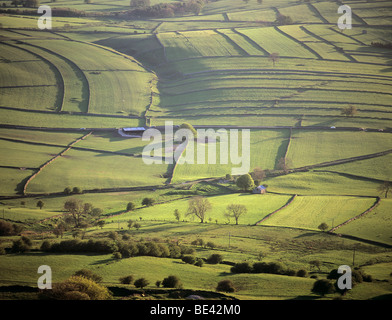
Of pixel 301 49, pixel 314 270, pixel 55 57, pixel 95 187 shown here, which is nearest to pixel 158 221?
pixel 95 187

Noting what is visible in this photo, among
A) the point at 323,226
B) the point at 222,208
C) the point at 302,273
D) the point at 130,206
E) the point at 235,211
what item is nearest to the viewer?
the point at 302,273

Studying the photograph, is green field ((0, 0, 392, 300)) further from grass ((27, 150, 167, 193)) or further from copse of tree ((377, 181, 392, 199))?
copse of tree ((377, 181, 392, 199))

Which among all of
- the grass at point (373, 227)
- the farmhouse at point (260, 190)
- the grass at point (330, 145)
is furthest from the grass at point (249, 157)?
the grass at point (373, 227)

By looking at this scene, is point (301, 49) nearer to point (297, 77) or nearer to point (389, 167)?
point (297, 77)

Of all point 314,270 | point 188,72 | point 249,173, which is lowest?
point 314,270

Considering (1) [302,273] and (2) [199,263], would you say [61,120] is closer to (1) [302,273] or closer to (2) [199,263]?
(2) [199,263]

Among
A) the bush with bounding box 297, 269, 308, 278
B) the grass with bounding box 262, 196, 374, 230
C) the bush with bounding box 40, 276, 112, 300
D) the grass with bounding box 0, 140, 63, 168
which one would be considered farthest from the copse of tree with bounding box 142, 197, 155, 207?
the bush with bounding box 40, 276, 112, 300

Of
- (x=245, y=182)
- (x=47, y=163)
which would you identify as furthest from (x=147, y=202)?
(x=47, y=163)
